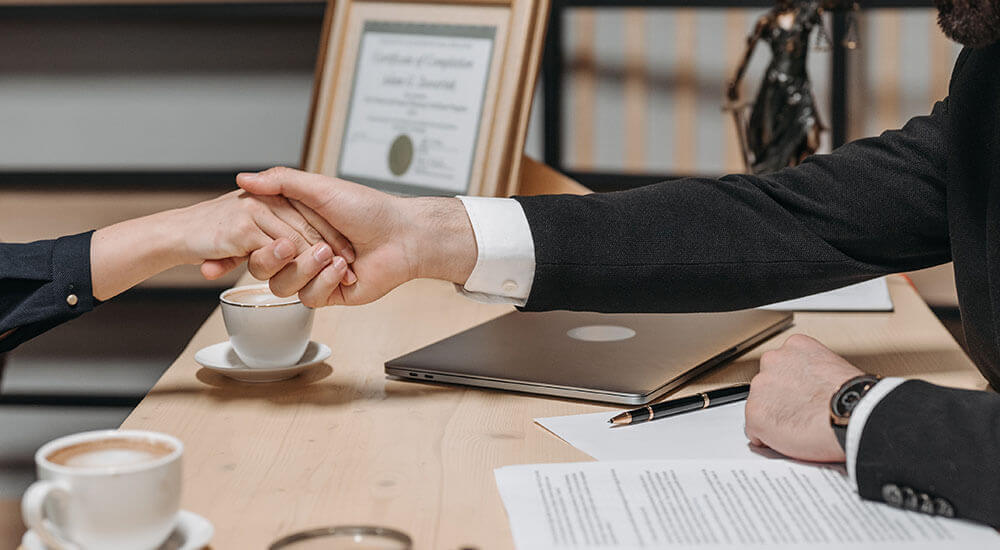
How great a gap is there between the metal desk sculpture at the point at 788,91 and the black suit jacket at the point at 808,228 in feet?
1.51

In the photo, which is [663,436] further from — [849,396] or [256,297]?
[256,297]

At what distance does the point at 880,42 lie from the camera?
196 cm

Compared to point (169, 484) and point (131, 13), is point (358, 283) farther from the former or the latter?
point (131, 13)

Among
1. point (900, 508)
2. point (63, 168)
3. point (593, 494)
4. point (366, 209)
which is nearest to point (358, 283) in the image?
point (366, 209)

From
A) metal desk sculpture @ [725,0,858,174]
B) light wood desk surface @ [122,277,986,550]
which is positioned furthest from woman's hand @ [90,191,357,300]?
metal desk sculpture @ [725,0,858,174]

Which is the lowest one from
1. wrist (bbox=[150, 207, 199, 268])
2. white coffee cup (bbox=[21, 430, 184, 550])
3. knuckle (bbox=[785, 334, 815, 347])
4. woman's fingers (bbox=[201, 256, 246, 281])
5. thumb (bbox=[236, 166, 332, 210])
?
white coffee cup (bbox=[21, 430, 184, 550])

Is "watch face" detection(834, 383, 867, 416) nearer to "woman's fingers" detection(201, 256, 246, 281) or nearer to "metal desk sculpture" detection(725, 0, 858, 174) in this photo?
"woman's fingers" detection(201, 256, 246, 281)

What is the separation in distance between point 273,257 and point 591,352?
0.34m

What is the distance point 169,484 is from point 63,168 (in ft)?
6.14

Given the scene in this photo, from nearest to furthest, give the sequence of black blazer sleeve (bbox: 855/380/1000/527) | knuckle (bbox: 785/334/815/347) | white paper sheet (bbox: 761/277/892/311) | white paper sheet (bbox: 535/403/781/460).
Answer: black blazer sleeve (bbox: 855/380/1000/527) → white paper sheet (bbox: 535/403/781/460) → knuckle (bbox: 785/334/815/347) → white paper sheet (bbox: 761/277/892/311)

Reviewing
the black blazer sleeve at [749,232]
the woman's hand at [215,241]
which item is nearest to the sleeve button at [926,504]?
the black blazer sleeve at [749,232]

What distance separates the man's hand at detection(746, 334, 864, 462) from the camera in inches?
31.5

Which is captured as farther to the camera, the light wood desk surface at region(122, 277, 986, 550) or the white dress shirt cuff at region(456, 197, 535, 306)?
the white dress shirt cuff at region(456, 197, 535, 306)

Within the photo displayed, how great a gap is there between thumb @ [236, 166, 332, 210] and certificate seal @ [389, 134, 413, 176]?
59 cm
